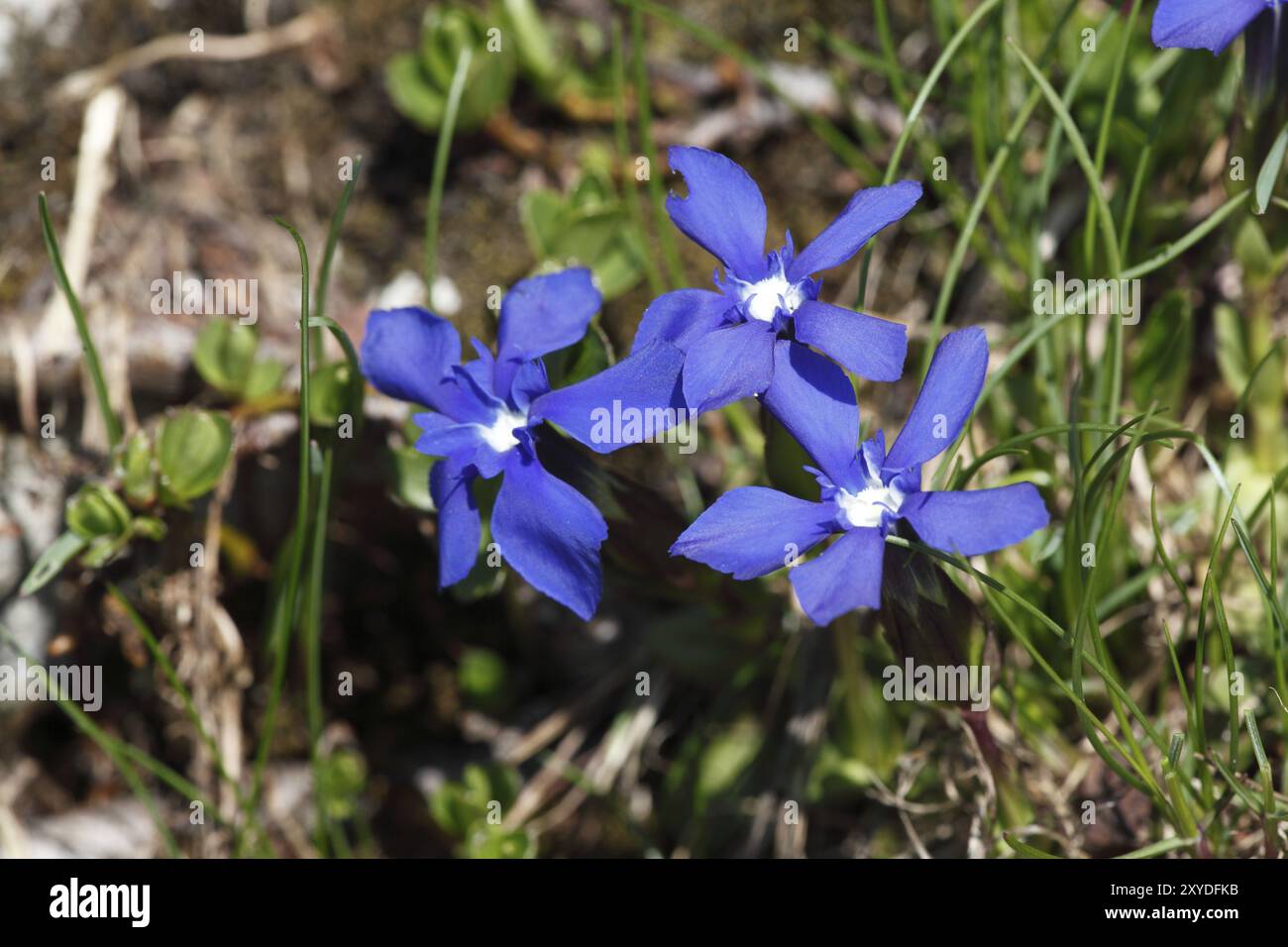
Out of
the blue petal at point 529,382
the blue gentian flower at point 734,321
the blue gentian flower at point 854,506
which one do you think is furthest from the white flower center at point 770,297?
the blue petal at point 529,382

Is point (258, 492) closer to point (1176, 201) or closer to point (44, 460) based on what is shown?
point (44, 460)

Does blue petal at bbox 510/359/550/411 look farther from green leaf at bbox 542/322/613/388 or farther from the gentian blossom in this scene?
the gentian blossom

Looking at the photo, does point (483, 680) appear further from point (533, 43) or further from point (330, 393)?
point (533, 43)

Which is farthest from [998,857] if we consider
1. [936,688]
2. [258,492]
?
[258,492]

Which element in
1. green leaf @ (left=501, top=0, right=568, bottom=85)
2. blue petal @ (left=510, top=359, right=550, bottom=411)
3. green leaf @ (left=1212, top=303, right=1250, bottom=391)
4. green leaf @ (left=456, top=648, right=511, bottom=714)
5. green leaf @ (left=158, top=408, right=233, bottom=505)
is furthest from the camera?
green leaf @ (left=501, top=0, right=568, bottom=85)

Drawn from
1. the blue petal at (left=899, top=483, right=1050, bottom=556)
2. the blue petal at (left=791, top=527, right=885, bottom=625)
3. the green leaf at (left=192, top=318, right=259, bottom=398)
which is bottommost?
the blue petal at (left=791, top=527, right=885, bottom=625)

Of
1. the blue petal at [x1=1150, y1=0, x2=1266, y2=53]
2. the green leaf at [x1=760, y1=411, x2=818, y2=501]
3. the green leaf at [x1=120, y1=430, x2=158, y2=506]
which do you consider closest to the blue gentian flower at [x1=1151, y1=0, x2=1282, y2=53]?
the blue petal at [x1=1150, y1=0, x2=1266, y2=53]

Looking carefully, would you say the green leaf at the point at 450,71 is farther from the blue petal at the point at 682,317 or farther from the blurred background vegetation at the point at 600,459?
the blue petal at the point at 682,317

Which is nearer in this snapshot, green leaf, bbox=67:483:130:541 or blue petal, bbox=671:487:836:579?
blue petal, bbox=671:487:836:579

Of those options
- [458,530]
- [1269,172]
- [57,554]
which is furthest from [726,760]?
[1269,172]
